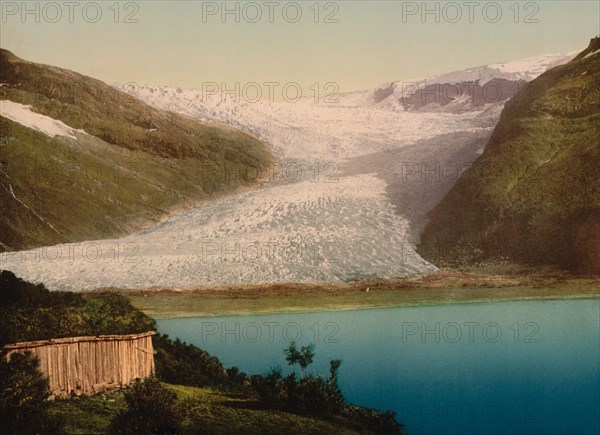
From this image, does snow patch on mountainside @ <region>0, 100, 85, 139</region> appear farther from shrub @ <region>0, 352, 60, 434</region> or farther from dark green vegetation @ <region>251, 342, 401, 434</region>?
dark green vegetation @ <region>251, 342, 401, 434</region>

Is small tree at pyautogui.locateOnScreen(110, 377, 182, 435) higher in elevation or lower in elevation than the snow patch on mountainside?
lower

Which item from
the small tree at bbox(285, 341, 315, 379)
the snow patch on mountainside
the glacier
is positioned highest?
the snow patch on mountainside

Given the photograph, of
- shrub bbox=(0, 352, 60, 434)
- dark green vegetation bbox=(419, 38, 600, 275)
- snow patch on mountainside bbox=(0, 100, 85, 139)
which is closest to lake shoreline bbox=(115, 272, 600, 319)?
dark green vegetation bbox=(419, 38, 600, 275)

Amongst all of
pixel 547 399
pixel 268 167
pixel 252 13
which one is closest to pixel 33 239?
pixel 268 167

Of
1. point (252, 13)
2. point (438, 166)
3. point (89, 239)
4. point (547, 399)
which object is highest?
point (252, 13)

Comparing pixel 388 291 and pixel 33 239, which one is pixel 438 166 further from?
pixel 33 239

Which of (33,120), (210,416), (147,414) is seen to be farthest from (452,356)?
(33,120)
